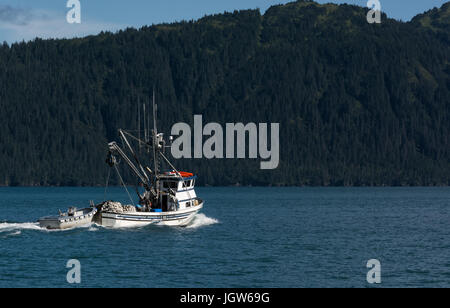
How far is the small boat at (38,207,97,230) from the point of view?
9294 cm

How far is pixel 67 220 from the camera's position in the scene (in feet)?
306

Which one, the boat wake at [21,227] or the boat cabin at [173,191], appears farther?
the boat wake at [21,227]

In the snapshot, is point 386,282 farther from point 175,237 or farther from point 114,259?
point 175,237

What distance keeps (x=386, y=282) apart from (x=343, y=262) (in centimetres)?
1212

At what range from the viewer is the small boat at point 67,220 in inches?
3659

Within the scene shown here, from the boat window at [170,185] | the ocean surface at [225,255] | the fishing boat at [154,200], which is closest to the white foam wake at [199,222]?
the ocean surface at [225,255]

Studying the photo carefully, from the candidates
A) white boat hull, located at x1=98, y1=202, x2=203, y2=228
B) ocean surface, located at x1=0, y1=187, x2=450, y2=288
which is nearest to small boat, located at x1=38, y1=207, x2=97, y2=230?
ocean surface, located at x1=0, y1=187, x2=450, y2=288

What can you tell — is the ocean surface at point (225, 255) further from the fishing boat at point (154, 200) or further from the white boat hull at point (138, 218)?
the fishing boat at point (154, 200)

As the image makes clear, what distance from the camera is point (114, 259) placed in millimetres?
74188

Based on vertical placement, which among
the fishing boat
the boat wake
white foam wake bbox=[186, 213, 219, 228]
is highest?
the fishing boat
